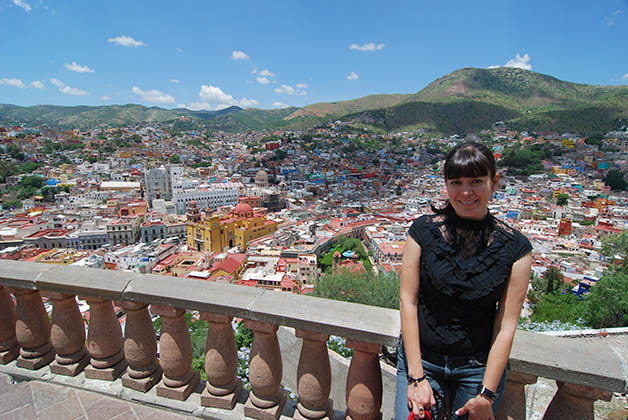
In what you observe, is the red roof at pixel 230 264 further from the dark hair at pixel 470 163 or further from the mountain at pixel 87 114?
the mountain at pixel 87 114

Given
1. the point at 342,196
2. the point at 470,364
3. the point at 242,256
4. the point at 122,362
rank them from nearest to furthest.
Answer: the point at 470,364
the point at 122,362
the point at 242,256
the point at 342,196

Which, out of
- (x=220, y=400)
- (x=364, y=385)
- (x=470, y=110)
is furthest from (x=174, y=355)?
(x=470, y=110)

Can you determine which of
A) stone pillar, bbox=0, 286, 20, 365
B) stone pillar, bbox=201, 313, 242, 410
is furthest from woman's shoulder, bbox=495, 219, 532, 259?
stone pillar, bbox=0, 286, 20, 365

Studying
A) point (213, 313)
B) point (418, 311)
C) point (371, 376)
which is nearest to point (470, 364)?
point (418, 311)

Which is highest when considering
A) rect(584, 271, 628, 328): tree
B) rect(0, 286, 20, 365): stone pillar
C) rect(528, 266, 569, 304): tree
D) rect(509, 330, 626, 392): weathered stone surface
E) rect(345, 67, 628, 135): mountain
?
rect(345, 67, 628, 135): mountain

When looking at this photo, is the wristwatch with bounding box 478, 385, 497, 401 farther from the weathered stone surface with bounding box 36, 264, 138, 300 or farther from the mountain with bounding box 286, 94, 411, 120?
the mountain with bounding box 286, 94, 411, 120

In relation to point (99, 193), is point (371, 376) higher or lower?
higher

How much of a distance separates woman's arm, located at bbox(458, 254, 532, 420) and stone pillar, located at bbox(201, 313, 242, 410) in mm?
966

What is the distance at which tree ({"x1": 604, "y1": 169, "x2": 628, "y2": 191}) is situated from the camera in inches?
1649

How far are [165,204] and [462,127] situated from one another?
8456cm

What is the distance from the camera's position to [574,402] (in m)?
1.11

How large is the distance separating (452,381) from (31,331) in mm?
2082

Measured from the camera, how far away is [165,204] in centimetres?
3506

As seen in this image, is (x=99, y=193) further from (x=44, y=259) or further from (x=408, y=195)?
(x=408, y=195)
